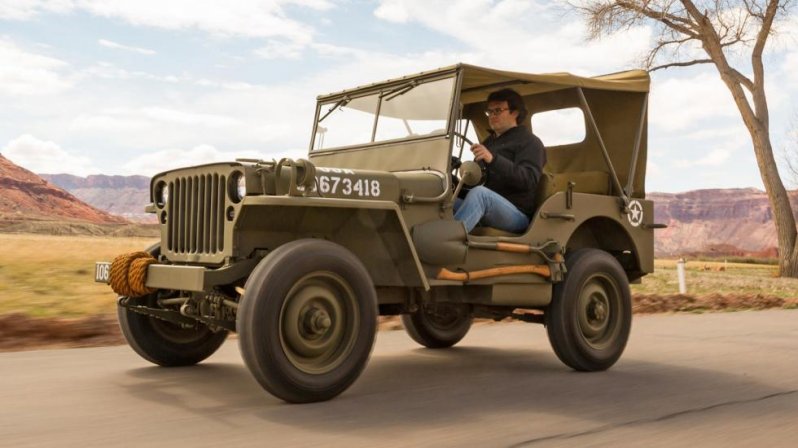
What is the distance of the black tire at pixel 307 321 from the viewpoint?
4316mm

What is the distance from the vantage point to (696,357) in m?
6.83

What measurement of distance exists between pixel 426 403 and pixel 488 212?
1.67 meters

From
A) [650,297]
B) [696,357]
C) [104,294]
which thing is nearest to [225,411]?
[696,357]

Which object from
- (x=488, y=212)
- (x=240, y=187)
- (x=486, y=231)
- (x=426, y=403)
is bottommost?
(x=426, y=403)

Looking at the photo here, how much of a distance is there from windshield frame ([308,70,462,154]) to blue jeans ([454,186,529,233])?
49 centimetres

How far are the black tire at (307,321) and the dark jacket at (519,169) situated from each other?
1783 millimetres

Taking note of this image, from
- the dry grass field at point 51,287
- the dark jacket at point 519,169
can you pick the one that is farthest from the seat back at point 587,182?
the dry grass field at point 51,287

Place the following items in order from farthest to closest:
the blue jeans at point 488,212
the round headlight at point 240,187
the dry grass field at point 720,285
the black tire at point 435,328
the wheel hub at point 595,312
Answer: the dry grass field at point 720,285
the black tire at point 435,328
the wheel hub at point 595,312
the blue jeans at point 488,212
the round headlight at point 240,187

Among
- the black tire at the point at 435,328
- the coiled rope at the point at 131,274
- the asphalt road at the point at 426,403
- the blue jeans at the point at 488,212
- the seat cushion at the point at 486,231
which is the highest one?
the blue jeans at the point at 488,212

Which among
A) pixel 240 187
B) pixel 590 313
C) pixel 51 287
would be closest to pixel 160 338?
pixel 240 187

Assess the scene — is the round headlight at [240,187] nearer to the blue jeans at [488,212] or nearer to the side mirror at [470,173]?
the side mirror at [470,173]

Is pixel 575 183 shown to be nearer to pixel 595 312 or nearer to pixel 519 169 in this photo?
pixel 519 169

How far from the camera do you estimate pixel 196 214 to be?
508cm

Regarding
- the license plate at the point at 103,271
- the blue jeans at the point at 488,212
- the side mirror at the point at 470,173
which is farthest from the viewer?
the blue jeans at the point at 488,212
